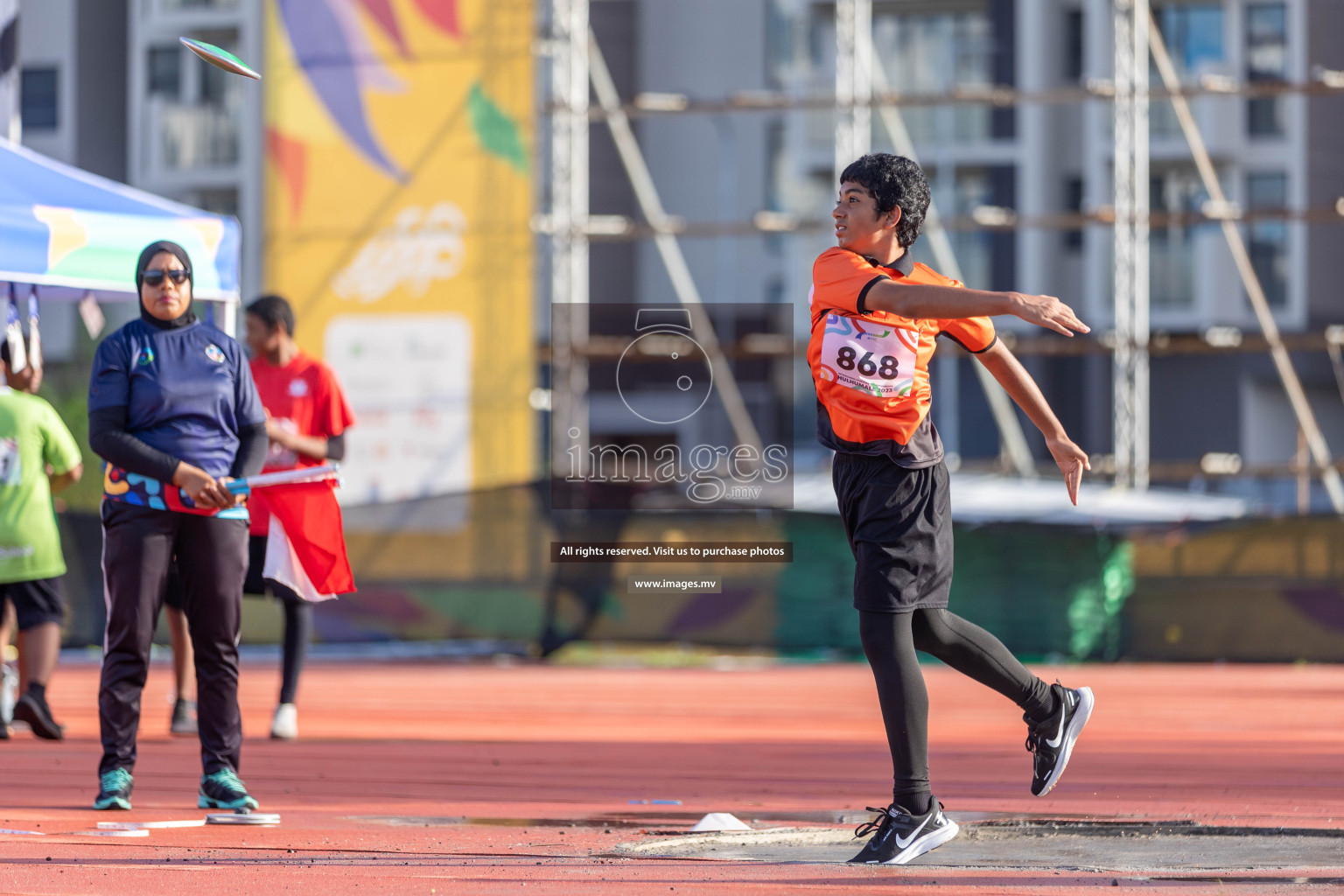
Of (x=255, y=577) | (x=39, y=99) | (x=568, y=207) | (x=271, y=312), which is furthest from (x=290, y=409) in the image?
(x=39, y=99)

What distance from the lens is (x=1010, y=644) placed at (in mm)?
11836

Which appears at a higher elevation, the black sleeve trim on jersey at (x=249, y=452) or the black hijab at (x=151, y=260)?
the black hijab at (x=151, y=260)

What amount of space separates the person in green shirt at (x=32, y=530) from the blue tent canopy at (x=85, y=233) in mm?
452

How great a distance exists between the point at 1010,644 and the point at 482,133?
6.81 meters

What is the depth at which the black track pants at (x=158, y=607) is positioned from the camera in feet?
17.1

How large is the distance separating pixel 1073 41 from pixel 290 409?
89.6ft

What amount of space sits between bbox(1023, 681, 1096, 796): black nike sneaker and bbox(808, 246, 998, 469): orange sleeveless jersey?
2.44 ft

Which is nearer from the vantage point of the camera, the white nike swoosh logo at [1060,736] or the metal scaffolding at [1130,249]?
the white nike swoosh logo at [1060,736]

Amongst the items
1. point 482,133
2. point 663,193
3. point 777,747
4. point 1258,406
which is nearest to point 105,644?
point 777,747

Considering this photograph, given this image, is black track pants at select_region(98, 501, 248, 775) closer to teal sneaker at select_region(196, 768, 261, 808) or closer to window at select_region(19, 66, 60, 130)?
teal sneaker at select_region(196, 768, 261, 808)

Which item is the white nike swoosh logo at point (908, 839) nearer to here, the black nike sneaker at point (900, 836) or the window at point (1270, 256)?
the black nike sneaker at point (900, 836)

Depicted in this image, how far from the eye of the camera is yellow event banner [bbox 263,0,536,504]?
1577 centimetres

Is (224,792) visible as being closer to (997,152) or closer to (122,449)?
(122,449)

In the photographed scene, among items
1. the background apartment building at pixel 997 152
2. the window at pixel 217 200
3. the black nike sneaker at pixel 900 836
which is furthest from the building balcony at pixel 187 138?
the black nike sneaker at pixel 900 836
